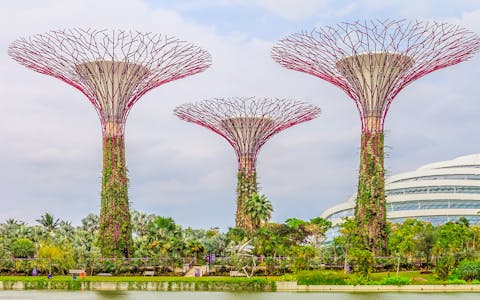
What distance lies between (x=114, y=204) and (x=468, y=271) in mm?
25179

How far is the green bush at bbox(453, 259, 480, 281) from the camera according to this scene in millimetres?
40156

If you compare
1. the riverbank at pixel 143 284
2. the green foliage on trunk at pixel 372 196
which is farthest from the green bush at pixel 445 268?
the riverbank at pixel 143 284

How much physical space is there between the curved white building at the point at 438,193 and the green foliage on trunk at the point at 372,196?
2905cm

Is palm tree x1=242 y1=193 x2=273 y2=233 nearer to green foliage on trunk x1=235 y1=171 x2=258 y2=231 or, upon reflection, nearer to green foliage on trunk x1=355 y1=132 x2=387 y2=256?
green foliage on trunk x1=235 y1=171 x2=258 y2=231

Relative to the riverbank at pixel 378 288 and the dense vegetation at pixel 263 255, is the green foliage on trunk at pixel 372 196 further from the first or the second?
the riverbank at pixel 378 288

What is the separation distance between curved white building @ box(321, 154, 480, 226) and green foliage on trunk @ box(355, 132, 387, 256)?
2905 centimetres

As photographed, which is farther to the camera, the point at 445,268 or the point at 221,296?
the point at 445,268

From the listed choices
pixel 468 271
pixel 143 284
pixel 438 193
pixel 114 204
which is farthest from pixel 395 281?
pixel 438 193

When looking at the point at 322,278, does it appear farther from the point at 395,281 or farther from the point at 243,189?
the point at 243,189

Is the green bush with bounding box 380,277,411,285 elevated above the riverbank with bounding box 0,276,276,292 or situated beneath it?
elevated above

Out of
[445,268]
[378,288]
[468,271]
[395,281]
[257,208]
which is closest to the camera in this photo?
[378,288]

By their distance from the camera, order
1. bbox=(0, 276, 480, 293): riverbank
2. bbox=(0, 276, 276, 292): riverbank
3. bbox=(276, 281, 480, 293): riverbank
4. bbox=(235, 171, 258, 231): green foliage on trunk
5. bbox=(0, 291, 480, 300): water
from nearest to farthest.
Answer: bbox=(0, 291, 480, 300): water
bbox=(276, 281, 480, 293): riverbank
bbox=(0, 276, 480, 293): riverbank
bbox=(0, 276, 276, 292): riverbank
bbox=(235, 171, 258, 231): green foliage on trunk

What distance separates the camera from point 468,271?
132 ft

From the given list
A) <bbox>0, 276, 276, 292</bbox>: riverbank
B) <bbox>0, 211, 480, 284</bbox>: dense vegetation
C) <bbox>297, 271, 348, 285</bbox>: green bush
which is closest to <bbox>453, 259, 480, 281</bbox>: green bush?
<bbox>0, 211, 480, 284</bbox>: dense vegetation
